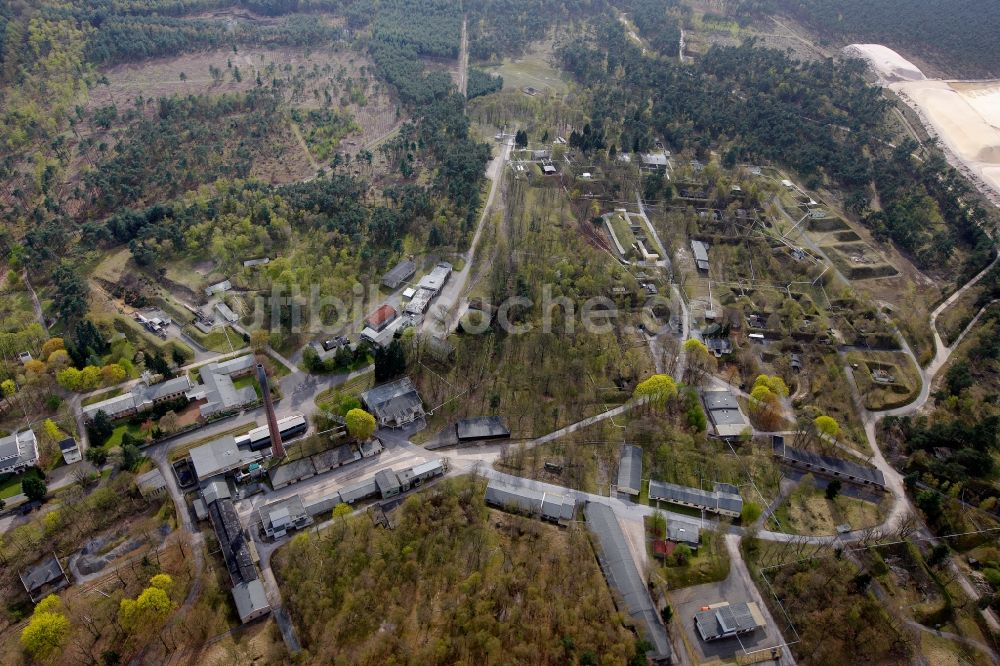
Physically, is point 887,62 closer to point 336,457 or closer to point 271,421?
point 336,457

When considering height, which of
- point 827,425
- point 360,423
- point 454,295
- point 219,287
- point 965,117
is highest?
point 965,117

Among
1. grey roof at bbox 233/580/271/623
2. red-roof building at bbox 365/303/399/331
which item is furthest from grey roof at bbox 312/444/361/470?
red-roof building at bbox 365/303/399/331

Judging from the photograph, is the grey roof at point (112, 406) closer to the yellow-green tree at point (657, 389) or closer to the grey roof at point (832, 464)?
the yellow-green tree at point (657, 389)

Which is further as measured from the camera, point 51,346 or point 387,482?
point 51,346

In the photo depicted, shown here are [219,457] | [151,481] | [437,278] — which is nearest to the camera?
[151,481]

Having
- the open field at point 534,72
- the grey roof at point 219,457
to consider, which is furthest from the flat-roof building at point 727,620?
the open field at point 534,72

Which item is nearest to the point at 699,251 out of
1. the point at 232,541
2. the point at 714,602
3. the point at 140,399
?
the point at 714,602
